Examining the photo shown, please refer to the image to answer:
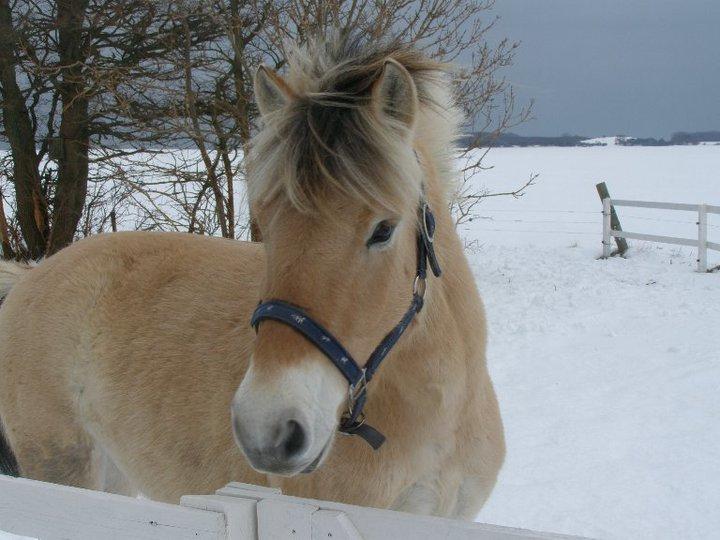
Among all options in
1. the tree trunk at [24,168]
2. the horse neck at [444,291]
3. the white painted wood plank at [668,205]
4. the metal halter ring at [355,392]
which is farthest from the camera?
the white painted wood plank at [668,205]

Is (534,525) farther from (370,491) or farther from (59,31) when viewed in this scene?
(59,31)

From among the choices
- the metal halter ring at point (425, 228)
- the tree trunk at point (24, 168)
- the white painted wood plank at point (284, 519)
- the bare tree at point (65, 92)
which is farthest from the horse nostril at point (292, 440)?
the tree trunk at point (24, 168)

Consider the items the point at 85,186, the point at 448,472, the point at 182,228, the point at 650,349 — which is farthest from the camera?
the point at 85,186

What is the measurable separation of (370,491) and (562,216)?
873 inches

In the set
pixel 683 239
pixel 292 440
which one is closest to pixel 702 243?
pixel 683 239

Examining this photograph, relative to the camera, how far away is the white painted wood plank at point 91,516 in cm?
156

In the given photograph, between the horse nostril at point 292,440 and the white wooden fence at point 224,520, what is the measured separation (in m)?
0.12

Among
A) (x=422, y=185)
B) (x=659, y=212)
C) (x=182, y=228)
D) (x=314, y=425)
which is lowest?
(x=659, y=212)

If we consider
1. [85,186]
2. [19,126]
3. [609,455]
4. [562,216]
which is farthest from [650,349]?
[562,216]

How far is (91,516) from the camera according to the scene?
1.68m

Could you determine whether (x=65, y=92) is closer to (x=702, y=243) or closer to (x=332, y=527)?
(x=332, y=527)

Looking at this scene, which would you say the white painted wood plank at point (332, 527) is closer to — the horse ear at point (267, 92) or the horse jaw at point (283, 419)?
the horse jaw at point (283, 419)

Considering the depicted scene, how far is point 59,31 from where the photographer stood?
10.1m

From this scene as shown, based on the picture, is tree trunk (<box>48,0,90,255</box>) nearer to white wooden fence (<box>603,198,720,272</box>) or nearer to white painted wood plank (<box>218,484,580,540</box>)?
white painted wood plank (<box>218,484,580,540</box>)
